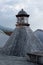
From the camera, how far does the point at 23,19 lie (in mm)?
23172

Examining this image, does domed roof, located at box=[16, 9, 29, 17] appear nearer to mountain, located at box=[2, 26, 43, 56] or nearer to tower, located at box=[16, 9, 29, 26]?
tower, located at box=[16, 9, 29, 26]

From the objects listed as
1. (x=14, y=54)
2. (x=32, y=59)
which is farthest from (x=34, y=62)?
(x=14, y=54)

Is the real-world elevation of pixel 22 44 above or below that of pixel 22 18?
below

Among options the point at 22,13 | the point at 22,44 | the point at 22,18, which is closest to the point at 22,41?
the point at 22,44

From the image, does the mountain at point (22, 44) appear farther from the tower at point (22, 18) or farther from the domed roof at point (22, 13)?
the domed roof at point (22, 13)

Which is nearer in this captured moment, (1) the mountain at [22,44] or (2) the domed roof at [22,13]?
(1) the mountain at [22,44]

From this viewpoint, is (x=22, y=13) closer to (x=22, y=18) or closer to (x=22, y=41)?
(x=22, y=18)

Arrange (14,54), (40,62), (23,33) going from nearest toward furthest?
(40,62)
(14,54)
(23,33)

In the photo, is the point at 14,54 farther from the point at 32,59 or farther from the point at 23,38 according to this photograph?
the point at 32,59

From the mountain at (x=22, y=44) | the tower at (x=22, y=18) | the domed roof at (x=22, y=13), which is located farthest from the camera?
the domed roof at (x=22, y=13)

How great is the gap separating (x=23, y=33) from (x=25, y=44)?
1.56 meters

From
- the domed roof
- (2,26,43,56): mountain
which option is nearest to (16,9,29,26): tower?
the domed roof

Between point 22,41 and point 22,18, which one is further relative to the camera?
point 22,18

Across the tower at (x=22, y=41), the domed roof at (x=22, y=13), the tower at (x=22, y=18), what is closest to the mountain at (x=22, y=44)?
the tower at (x=22, y=41)
